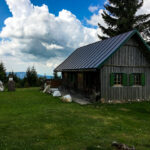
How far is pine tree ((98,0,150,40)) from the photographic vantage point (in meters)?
22.8

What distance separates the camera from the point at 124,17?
2292cm

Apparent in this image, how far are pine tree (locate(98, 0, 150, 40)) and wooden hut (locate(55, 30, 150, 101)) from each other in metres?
11.5

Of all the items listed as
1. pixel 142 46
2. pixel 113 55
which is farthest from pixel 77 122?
pixel 142 46

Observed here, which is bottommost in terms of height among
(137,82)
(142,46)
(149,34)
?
(137,82)

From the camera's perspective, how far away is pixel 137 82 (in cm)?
1305

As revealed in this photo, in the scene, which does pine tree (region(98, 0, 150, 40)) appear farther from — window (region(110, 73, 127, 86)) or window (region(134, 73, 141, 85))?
window (region(110, 73, 127, 86))

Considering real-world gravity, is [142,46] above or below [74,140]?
above

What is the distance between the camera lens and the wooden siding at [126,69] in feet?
37.5

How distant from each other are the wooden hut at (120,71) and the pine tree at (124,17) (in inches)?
452

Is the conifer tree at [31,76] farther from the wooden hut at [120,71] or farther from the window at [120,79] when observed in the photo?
the window at [120,79]

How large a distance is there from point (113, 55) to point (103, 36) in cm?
1464

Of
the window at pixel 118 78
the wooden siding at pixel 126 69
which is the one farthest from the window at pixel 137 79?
the window at pixel 118 78

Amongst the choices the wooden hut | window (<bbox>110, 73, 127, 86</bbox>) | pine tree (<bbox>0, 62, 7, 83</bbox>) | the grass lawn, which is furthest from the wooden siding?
pine tree (<bbox>0, 62, 7, 83</bbox>)

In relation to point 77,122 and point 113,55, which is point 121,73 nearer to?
point 113,55
